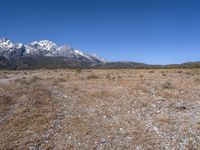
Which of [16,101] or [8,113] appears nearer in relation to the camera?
[8,113]

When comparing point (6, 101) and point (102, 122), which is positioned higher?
point (6, 101)

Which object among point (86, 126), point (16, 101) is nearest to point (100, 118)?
point (86, 126)

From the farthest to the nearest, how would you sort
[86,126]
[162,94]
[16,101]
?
[162,94] → [16,101] → [86,126]

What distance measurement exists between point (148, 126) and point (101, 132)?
111 inches

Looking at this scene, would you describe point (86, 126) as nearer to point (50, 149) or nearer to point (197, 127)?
point (50, 149)

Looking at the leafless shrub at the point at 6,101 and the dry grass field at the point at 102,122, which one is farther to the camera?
the leafless shrub at the point at 6,101

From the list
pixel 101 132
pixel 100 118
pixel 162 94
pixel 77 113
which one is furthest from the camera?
pixel 162 94

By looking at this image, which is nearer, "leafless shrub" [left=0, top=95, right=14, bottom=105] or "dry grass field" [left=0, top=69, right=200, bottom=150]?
"dry grass field" [left=0, top=69, right=200, bottom=150]

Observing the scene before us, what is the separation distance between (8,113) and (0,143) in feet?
18.9

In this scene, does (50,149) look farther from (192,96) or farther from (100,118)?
(192,96)

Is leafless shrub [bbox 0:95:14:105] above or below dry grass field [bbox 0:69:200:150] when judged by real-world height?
above

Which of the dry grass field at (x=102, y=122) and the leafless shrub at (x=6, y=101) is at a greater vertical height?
the leafless shrub at (x=6, y=101)

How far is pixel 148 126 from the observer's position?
582 inches

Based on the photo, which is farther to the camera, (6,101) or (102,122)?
(6,101)
